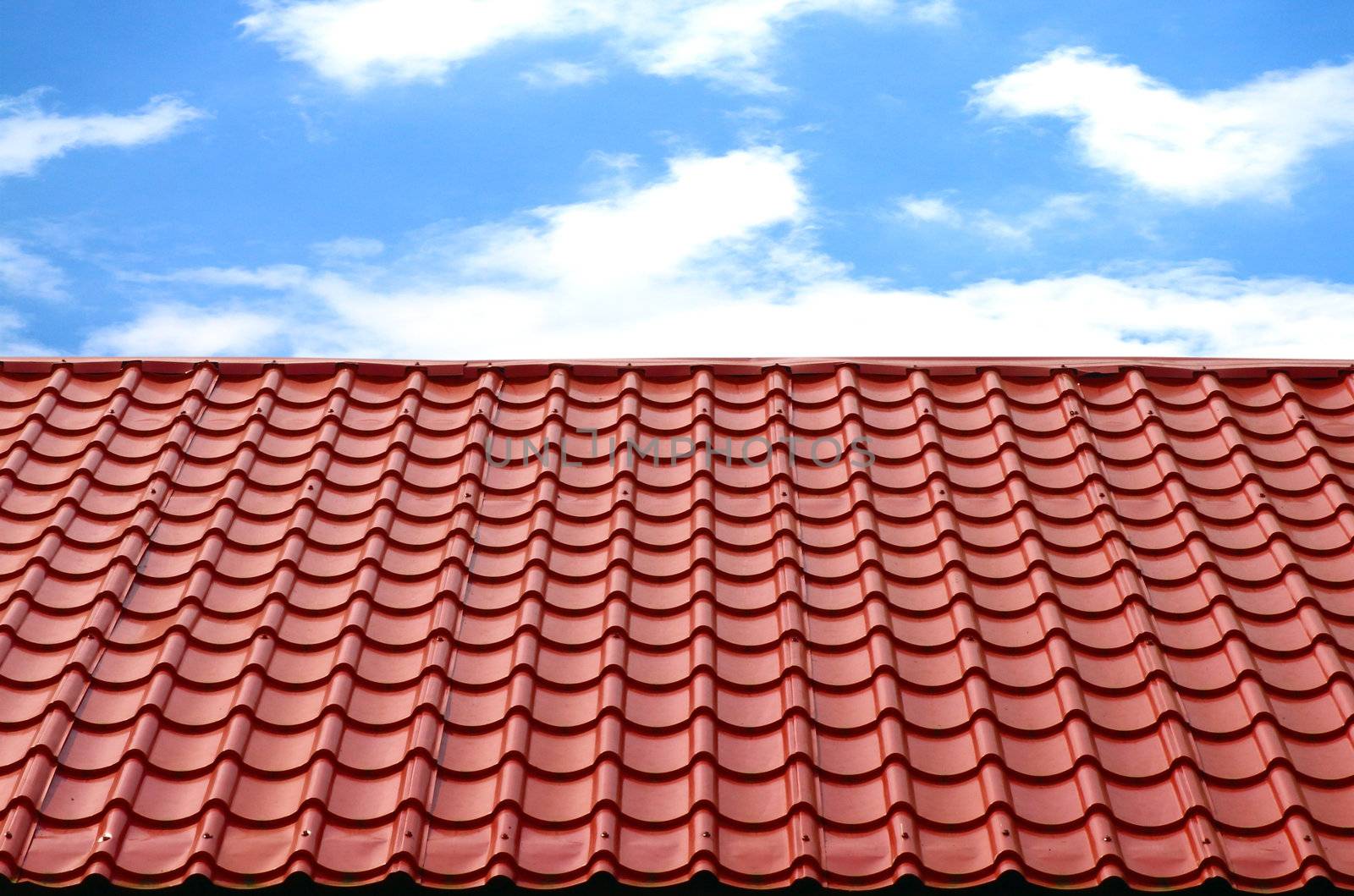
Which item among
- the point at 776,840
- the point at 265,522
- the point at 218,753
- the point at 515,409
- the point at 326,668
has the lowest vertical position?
the point at 776,840

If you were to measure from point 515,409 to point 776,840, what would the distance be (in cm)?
362

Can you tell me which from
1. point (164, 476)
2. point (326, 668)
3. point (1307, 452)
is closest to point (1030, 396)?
point (1307, 452)

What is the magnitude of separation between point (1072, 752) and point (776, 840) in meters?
1.36

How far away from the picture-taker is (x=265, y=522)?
777 cm

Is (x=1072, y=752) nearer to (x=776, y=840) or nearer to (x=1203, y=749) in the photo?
(x=1203, y=749)

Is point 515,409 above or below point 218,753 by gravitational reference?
above

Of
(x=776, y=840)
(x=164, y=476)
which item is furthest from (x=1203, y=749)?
(x=164, y=476)

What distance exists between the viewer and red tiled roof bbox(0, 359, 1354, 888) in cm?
581

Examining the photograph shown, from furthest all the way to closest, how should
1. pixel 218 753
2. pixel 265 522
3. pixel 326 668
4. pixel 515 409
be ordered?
pixel 515 409
pixel 265 522
pixel 326 668
pixel 218 753

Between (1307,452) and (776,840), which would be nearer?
(776,840)

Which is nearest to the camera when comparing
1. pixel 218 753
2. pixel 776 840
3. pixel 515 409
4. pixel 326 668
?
pixel 776 840

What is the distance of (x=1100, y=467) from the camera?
8055 millimetres

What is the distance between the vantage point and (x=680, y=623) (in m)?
6.92

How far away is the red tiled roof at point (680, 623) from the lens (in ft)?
19.1
